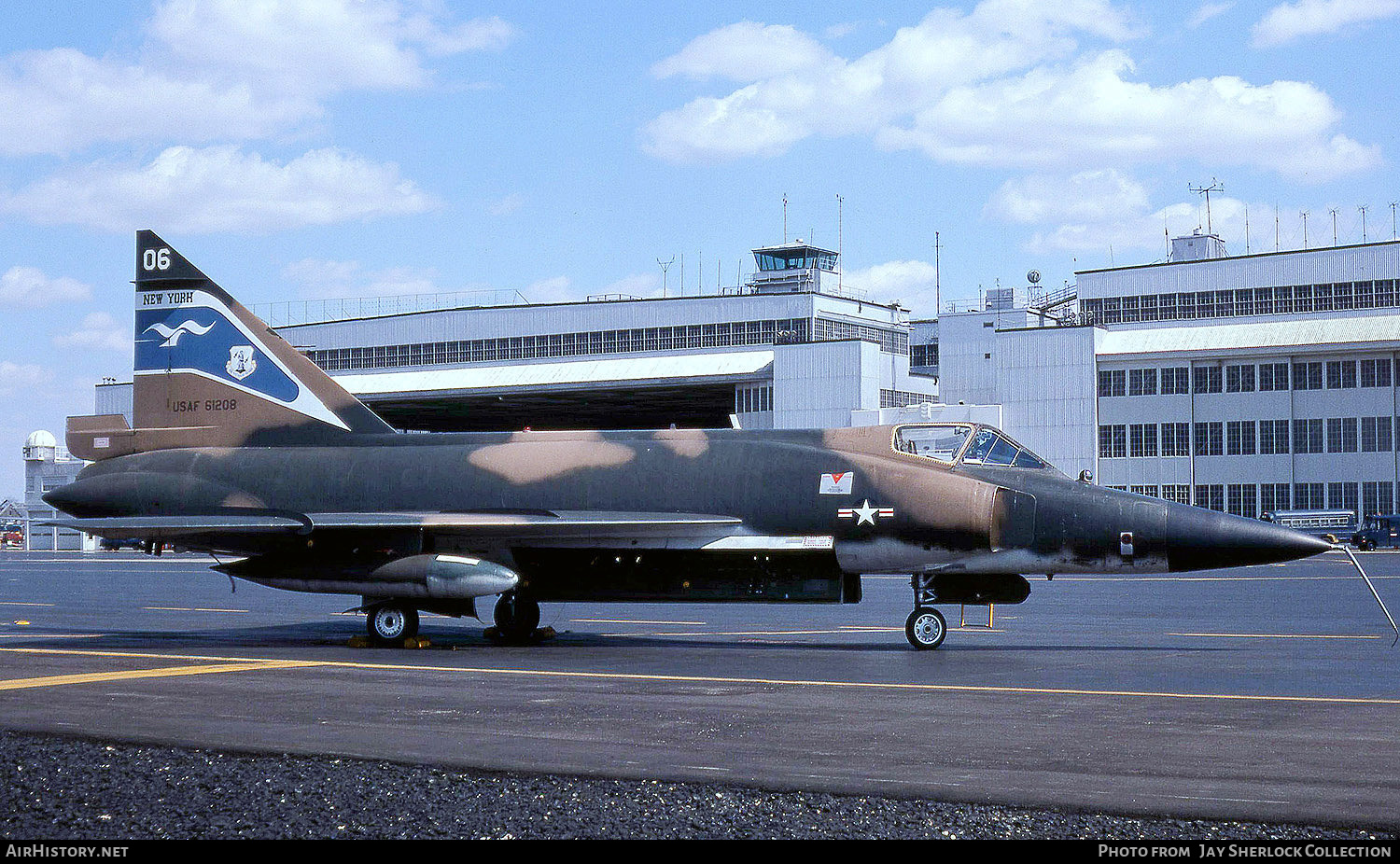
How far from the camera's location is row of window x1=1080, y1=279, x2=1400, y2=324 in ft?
227

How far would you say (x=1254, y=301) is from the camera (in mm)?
70562

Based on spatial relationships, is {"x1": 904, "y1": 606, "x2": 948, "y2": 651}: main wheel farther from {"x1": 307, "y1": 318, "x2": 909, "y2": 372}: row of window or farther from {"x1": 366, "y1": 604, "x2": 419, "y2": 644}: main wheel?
{"x1": 307, "y1": 318, "x2": 909, "y2": 372}: row of window

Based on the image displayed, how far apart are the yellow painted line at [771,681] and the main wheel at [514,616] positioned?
3.35 meters

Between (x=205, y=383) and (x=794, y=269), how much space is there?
67205mm

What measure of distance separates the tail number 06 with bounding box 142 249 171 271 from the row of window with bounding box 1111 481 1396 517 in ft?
166

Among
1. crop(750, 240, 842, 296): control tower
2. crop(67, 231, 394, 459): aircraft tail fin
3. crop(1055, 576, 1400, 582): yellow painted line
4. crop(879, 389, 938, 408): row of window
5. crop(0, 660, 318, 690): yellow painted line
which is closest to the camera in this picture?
crop(0, 660, 318, 690): yellow painted line

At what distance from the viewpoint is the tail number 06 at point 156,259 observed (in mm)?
22109

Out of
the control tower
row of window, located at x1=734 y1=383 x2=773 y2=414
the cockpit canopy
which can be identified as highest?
the control tower

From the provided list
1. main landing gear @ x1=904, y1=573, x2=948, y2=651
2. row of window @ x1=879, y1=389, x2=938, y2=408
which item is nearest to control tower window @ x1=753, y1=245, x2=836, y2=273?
row of window @ x1=879, y1=389, x2=938, y2=408

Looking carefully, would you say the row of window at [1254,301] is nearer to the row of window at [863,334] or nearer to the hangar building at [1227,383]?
the hangar building at [1227,383]

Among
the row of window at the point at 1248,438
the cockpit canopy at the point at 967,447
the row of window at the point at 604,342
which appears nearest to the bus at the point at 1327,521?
the row of window at the point at 1248,438
